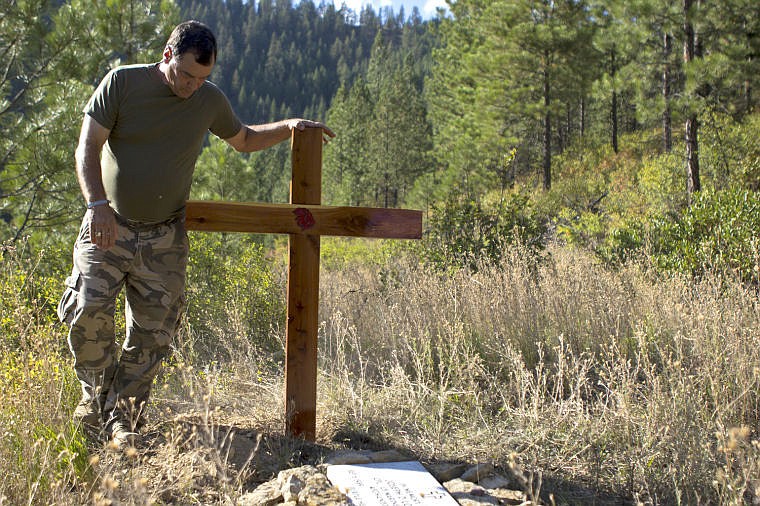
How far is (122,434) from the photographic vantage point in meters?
2.75

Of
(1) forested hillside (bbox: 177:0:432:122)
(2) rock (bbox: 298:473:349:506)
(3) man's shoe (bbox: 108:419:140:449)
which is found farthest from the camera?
(1) forested hillside (bbox: 177:0:432:122)

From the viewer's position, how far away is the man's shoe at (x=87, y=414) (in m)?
2.84

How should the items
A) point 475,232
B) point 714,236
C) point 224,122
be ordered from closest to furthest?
point 224,122 < point 714,236 < point 475,232

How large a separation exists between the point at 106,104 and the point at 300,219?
996 millimetres

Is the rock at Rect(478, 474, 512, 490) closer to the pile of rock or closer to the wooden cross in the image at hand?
the pile of rock

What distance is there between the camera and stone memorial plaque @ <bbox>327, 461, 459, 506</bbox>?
2.41 metres

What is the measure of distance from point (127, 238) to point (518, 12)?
2064 centimetres

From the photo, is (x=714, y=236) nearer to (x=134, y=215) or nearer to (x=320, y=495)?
(x=320, y=495)

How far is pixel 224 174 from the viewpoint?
11.3m

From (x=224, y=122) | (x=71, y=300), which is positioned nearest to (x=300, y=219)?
(x=224, y=122)

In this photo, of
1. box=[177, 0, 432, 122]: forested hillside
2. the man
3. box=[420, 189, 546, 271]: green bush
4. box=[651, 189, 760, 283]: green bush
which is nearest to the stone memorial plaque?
the man

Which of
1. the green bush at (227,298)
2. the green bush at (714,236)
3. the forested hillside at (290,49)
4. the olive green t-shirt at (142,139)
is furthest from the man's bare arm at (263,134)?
the forested hillside at (290,49)

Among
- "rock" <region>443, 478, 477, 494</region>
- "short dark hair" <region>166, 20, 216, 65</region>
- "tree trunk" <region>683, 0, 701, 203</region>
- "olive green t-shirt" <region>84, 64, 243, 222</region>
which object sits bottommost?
"rock" <region>443, 478, 477, 494</region>

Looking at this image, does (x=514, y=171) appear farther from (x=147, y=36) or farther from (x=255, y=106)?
(x=255, y=106)
